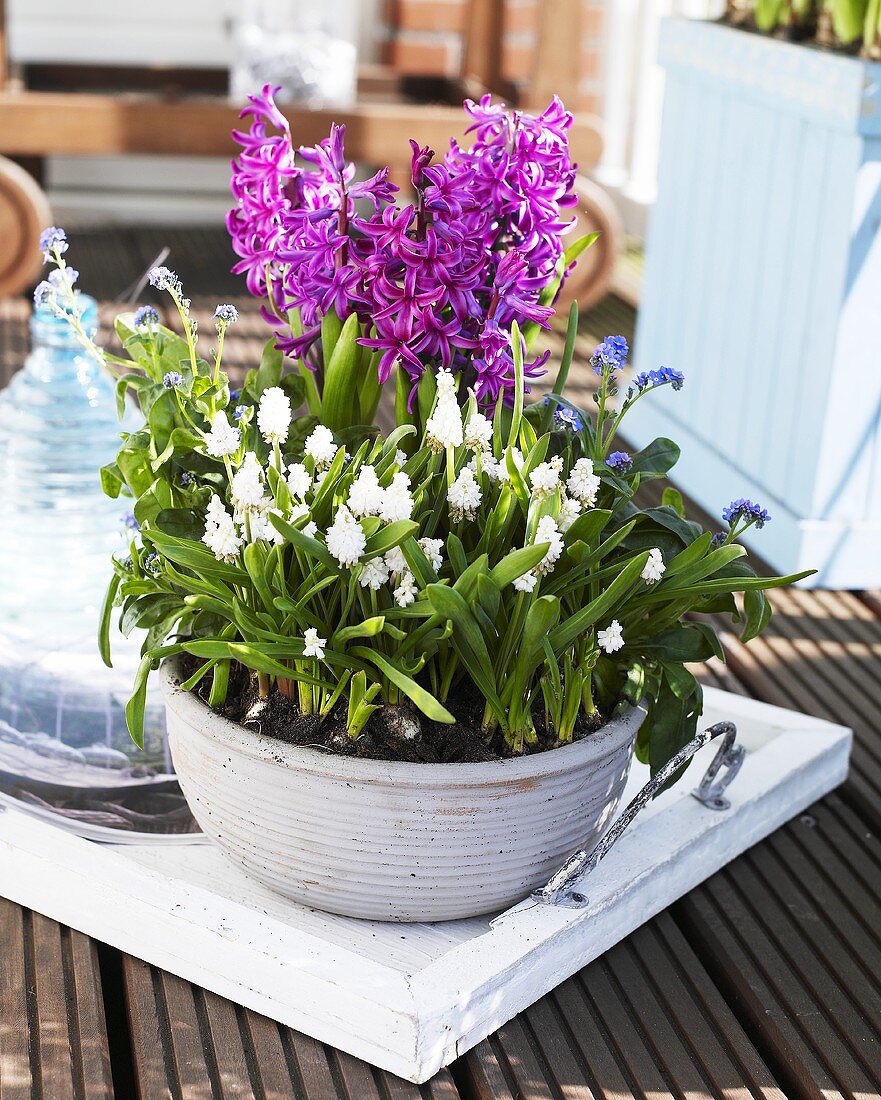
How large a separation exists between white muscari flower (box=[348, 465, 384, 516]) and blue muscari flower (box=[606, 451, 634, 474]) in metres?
0.24

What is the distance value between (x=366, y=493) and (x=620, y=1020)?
0.45 m

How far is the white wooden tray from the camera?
3.43 feet

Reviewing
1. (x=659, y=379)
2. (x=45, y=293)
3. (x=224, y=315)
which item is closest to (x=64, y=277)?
A: (x=45, y=293)

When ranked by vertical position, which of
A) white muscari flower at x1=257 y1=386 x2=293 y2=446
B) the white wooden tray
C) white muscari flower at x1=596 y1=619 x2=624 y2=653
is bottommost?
the white wooden tray

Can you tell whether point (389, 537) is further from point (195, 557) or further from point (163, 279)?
point (163, 279)

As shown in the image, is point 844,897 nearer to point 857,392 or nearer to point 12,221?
point 857,392

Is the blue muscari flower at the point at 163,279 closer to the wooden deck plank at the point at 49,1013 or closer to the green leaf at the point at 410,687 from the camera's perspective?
the green leaf at the point at 410,687

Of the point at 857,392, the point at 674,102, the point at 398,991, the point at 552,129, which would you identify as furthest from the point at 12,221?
the point at 398,991

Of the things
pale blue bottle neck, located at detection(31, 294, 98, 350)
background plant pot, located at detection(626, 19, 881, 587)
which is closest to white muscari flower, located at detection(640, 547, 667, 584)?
pale blue bottle neck, located at detection(31, 294, 98, 350)

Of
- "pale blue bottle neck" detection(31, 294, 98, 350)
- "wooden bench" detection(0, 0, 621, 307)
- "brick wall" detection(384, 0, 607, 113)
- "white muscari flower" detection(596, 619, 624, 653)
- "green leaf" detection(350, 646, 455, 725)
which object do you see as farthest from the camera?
"brick wall" detection(384, 0, 607, 113)

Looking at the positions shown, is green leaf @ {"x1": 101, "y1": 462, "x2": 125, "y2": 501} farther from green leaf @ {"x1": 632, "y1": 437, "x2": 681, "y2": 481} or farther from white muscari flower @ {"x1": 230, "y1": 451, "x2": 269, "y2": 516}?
green leaf @ {"x1": 632, "y1": 437, "x2": 681, "y2": 481}

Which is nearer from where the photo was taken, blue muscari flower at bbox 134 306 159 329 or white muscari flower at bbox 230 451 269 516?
white muscari flower at bbox 230 451 269 516

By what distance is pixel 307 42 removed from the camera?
13.0ft

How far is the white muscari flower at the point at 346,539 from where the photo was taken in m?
1.01
